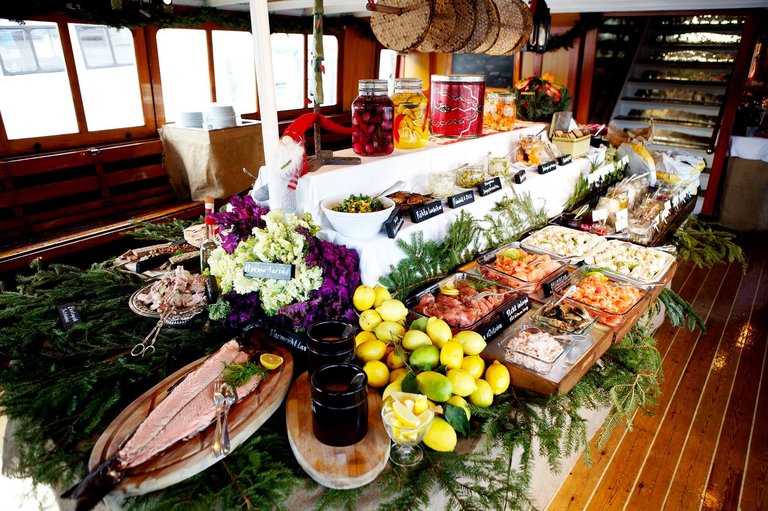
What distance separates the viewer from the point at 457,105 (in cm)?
247

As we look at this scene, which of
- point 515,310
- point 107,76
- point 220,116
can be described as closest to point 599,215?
point 515,310

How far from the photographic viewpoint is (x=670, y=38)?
7496 millimetres

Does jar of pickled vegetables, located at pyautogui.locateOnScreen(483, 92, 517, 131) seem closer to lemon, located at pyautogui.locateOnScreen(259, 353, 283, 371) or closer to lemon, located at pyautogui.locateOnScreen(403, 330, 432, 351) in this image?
lemon, located at pyautogui.locateOnScreen(403, 330, 432, 351)

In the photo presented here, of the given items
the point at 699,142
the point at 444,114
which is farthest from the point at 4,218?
the point at 699,142

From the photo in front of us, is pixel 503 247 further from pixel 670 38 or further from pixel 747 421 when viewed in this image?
pixel 670 38

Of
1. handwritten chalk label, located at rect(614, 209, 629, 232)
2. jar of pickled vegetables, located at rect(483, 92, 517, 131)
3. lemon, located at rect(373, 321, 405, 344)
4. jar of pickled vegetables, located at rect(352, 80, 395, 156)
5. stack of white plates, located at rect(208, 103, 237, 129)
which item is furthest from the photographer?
stack of white plates, located at rect(208, 103, 237, 129)

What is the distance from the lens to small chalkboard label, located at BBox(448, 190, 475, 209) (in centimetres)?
220

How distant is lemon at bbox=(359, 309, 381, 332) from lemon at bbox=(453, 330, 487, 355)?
0.28m

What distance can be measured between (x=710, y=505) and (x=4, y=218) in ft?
16.2

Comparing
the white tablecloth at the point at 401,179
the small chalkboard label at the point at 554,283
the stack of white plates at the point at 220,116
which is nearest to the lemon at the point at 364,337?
the white tablecloth at the point at 401,179

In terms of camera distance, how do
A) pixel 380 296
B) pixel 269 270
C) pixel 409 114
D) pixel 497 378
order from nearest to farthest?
pixel 497 378, pixel 269 270, pixel 380 296, pixel 409 114

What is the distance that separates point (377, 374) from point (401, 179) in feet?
3.35

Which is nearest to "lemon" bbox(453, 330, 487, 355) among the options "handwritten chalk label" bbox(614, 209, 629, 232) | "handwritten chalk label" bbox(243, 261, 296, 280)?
"handwritten chalk label" bbox(243, 261, 296, 280)

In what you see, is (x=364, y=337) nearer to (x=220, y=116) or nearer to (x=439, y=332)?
(x=439, y=332)
